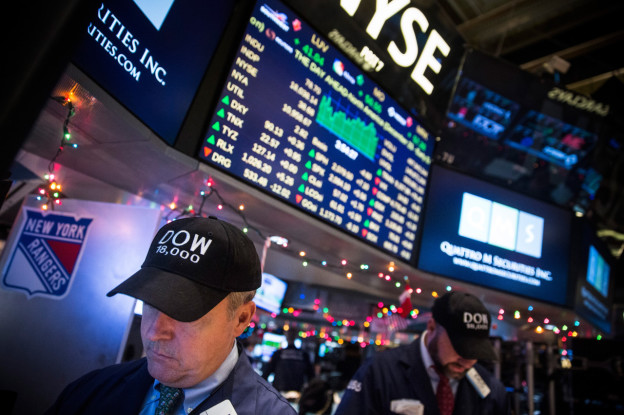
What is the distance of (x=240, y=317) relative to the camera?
1398 mm

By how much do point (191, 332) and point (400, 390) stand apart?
1715mm

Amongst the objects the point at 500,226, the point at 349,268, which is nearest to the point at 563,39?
the point at 500,226

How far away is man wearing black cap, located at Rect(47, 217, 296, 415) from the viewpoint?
1221 mm

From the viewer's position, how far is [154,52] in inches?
104

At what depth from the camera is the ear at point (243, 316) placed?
138cm

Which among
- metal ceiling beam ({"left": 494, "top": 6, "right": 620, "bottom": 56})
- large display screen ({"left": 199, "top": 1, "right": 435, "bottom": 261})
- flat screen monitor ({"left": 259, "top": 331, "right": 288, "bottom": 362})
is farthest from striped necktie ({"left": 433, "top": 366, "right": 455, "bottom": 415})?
flat screen monitor ({"left": 259, "top": 331, "right": 288, "bottom": 362})

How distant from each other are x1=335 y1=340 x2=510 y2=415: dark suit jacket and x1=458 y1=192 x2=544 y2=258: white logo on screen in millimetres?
2923

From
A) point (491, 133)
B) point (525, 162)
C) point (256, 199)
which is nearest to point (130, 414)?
point (256, 199)

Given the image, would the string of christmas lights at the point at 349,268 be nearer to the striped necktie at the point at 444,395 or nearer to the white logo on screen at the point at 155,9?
the white logo on screen at the point at 155,9

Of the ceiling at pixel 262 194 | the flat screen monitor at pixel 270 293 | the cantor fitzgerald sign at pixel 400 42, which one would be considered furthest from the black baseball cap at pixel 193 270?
the flat screen monitor at pixel 270 293

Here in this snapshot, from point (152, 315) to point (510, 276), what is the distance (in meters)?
5.25

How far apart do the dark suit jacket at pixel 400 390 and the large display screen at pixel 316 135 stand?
1481 millimetres

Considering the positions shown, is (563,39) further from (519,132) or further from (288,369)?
(288,369)

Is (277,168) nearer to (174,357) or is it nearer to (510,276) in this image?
(174,357)
